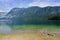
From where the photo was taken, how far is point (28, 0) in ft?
15.8

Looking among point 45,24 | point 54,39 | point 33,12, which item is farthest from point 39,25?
point 54,39

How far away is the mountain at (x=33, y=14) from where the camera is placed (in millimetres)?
4766

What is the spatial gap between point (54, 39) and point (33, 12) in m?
1.70

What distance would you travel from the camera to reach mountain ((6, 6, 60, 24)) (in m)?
4.77

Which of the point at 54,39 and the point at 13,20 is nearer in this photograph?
the point at 54,39

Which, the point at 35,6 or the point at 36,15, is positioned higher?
the point at 35,6

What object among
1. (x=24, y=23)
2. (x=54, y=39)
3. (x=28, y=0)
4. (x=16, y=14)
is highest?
(x=28, y=0)

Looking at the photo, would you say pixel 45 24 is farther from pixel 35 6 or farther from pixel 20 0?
pixel 20 0

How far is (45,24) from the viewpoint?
4.93 meters

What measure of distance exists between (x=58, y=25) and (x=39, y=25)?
2.34 feet

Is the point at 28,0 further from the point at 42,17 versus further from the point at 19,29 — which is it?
the point at 19,29

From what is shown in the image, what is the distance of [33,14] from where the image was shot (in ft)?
15.8

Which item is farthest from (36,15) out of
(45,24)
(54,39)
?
(54,39)

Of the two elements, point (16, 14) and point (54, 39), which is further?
point (16, 14)
